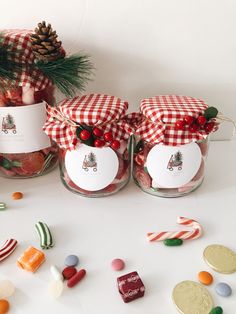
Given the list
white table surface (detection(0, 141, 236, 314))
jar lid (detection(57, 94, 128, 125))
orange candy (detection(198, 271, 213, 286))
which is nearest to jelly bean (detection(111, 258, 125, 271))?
white table surface (detection(0, 141, 236, 314))

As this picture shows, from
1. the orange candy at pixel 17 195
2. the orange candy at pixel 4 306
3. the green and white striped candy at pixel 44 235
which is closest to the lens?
the orange candy at pixel 4 306

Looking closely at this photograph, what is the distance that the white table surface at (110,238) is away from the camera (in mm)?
450

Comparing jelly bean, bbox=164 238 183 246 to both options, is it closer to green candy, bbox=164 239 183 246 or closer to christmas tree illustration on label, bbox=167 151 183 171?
green candy, bbox=164 239 183 246

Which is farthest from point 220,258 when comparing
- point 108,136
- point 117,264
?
point 108,136

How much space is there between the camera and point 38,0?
65 cm

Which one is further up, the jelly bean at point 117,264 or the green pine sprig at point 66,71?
the green pine sprig at point 66,71

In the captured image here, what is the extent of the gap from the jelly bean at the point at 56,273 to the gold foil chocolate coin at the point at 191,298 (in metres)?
0.16

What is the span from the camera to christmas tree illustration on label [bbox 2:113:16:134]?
607 millimetres

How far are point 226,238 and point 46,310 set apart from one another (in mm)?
301

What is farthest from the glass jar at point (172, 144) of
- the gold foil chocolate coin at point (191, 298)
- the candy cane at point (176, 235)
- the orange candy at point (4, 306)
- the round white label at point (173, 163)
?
the orange candy at point (4, 306)

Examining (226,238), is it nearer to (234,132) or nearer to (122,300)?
(122,300)

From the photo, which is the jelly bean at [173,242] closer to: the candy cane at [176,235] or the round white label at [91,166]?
the candy cane at [176,235]

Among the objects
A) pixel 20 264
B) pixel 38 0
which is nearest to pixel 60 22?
pixel 38 0

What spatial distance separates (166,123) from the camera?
0.56m
